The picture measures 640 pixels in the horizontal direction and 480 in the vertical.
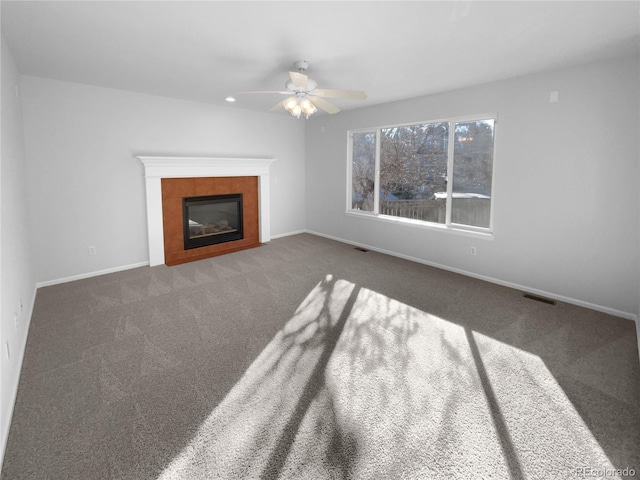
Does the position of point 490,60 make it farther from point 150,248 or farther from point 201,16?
point 150,248

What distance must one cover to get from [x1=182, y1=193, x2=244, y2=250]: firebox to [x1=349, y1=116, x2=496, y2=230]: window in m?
2.11

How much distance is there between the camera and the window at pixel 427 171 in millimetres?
4375

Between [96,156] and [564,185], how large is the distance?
18.1 feet

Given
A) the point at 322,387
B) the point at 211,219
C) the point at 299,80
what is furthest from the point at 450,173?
the point at 211,219

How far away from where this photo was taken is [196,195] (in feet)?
17.6

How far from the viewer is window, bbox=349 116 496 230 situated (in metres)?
4.38

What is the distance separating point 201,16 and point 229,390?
2596 mm

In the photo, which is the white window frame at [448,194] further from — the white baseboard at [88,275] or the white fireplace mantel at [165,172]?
the white baseboard at [88,275]

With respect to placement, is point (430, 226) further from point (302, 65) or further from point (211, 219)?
point (211, 219)

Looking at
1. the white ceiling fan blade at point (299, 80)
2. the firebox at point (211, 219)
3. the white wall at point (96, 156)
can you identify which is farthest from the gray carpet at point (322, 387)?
the white ceiling fan blade at point (299, 80)

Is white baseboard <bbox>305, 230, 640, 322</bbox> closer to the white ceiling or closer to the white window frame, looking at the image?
the white window frame

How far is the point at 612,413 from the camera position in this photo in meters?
2.02

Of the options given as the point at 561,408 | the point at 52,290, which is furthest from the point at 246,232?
the point at 561,408

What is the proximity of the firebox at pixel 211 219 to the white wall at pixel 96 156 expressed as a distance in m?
0.67
